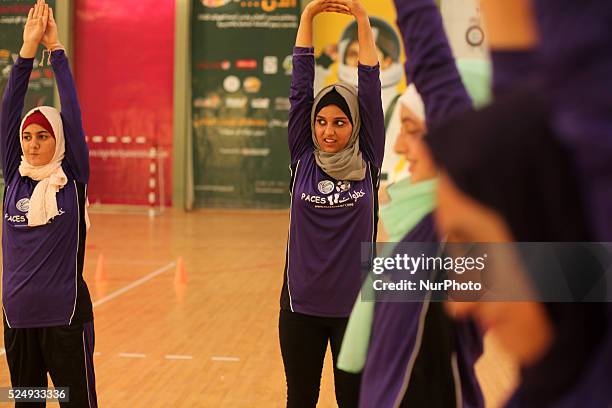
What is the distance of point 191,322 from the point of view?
18.0 ft

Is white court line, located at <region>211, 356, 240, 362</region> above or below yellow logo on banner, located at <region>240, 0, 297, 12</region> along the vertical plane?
below

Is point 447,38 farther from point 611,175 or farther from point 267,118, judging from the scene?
point 267,118

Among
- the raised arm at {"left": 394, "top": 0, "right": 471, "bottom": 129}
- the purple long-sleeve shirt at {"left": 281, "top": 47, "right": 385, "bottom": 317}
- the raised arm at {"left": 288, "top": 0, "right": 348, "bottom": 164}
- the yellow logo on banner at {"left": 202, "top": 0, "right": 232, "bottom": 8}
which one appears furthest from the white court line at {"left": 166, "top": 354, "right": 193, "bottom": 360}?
the yellow logo on banner at {"left": 202, "top": 0, "right": 232, "bottom": 8}

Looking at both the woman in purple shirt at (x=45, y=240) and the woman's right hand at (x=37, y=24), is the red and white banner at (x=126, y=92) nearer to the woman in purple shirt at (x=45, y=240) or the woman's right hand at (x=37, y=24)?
the woman in purple shirt at (x=45, y=240)

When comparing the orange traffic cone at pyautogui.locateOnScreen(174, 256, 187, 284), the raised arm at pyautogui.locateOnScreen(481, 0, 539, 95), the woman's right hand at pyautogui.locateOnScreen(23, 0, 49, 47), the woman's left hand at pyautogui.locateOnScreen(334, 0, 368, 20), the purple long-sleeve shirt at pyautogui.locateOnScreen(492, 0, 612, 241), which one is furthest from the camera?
the orange traffic cone at pyautogui.locateOnScreen(174, 256, 187, 284)

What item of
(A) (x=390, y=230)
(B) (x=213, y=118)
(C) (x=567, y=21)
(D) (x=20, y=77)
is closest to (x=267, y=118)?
(B) (x=213, y=118)

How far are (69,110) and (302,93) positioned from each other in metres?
0.93

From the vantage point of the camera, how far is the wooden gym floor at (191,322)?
3949 millimetres

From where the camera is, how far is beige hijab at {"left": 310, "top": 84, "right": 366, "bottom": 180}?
266 cm

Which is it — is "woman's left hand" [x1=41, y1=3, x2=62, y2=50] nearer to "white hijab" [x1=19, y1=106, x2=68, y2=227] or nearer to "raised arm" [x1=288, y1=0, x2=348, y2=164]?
"white hijab" [x1=19, y1=106, x2=68, y2=227]

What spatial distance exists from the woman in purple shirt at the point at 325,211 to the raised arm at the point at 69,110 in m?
0.85

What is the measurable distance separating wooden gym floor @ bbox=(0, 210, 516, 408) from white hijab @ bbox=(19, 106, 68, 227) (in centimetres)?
141

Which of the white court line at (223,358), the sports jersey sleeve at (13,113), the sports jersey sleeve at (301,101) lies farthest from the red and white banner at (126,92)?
the sports jersey sleeve at (301,101)

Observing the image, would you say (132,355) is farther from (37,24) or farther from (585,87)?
(585,87)
